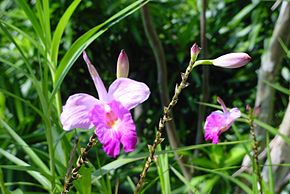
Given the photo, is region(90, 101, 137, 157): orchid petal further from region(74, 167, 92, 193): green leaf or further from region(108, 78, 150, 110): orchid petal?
region(74, 167, 92, 193): green leaf

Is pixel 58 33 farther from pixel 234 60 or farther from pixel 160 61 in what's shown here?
pixel 160 61

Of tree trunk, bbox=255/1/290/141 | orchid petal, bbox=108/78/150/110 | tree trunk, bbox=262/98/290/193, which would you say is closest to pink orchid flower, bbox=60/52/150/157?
orchid petal, bbox=108/78/150/110

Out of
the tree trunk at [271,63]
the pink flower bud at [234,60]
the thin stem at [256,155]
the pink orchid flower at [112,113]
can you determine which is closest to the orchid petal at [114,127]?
the pink orchid flower at [112,113]

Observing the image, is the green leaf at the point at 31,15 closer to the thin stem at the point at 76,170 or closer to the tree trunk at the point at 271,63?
the thin stem at the point at 76,170

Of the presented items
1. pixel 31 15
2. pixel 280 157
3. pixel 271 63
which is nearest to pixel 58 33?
pixel 31 15

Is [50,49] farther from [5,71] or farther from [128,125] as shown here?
[5,71]

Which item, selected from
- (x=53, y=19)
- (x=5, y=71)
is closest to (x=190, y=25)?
(x=53, y=19)

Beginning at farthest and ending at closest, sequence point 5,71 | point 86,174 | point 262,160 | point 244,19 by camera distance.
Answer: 1. point 244,19
2. point 5,71
3. point 262,160
4. point 86,174

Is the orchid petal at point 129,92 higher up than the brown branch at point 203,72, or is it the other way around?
the orchid petal at point 129,92
